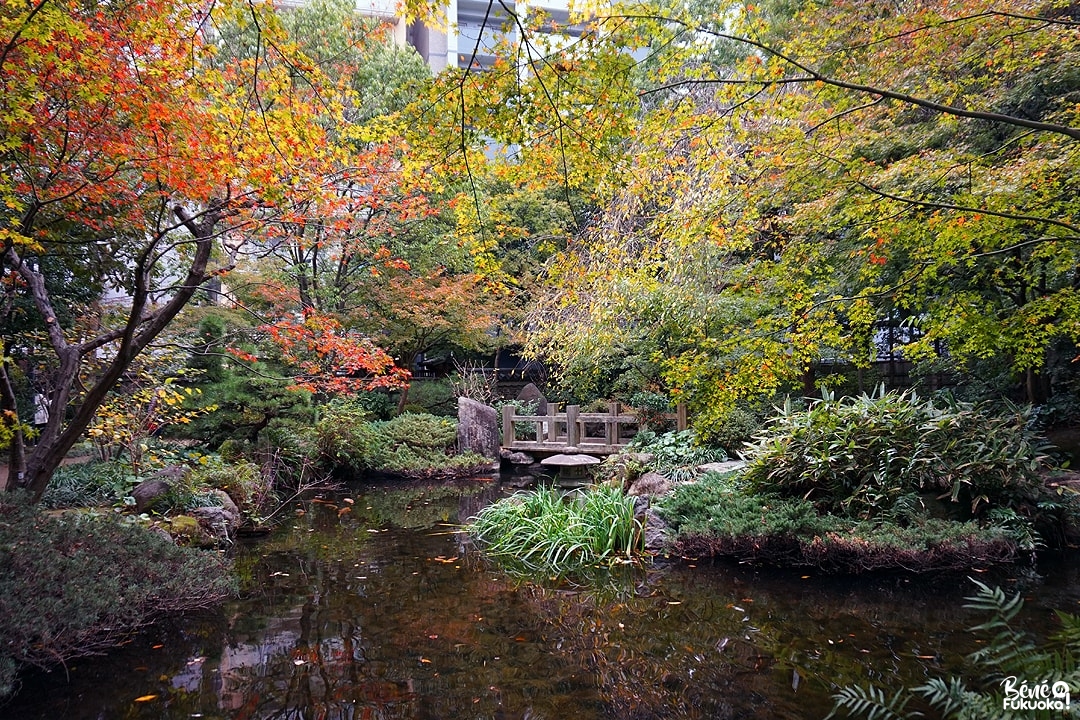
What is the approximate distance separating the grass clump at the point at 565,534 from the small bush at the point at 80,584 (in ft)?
8.49

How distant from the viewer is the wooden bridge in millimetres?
10883

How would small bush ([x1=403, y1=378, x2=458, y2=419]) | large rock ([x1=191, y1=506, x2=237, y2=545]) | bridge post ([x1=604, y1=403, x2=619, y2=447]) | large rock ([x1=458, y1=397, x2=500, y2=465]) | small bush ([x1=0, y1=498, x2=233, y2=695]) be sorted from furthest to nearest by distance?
1. small bush ([x1=403, y1=378, x2=458, y2=419])
2. large rock ([x1=458, y1=397, x2=500, y2=465])
3. bridge post ([x1=604, y1=403, x2=619, y2=447])
4. large rock ([x1=191, y1=506, x2=237, y2=545])
5. small bush ([x1=0, y1=498, x2=233, y2=695])

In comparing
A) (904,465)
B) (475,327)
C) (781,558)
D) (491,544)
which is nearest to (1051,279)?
(904,465)

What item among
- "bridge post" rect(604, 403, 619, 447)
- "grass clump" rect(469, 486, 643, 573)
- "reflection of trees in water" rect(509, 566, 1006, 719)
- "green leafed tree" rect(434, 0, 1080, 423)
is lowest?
"reflection of trees in water" rect(509, 566, 1006, 719)

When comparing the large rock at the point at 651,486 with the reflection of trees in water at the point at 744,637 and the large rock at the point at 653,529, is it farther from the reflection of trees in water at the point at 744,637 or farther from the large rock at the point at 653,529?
the reflection of trees in water at the point at 744,637

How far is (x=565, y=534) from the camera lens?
583 cm

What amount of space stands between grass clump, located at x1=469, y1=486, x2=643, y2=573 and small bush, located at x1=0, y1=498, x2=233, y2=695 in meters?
2.59

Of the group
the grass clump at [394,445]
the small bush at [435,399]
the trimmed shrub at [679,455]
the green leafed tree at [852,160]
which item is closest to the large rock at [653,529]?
the trimmed shrub at [679,455]

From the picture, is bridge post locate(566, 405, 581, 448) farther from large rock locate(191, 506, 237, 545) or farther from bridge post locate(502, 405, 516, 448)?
large rock locate(191, 506, 237, 545)

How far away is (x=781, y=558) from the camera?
525 centimetres

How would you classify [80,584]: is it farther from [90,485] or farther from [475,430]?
[475,430]

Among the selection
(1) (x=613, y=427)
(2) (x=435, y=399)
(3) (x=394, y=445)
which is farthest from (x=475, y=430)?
(2) (x=435, y=399)

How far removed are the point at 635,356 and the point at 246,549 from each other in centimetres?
668

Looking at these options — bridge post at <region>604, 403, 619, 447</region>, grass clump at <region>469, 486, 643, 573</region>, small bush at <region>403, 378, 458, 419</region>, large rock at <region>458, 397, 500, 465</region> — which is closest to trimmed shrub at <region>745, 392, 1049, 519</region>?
grass clump at <region>469, 486, 643, 573</region>
